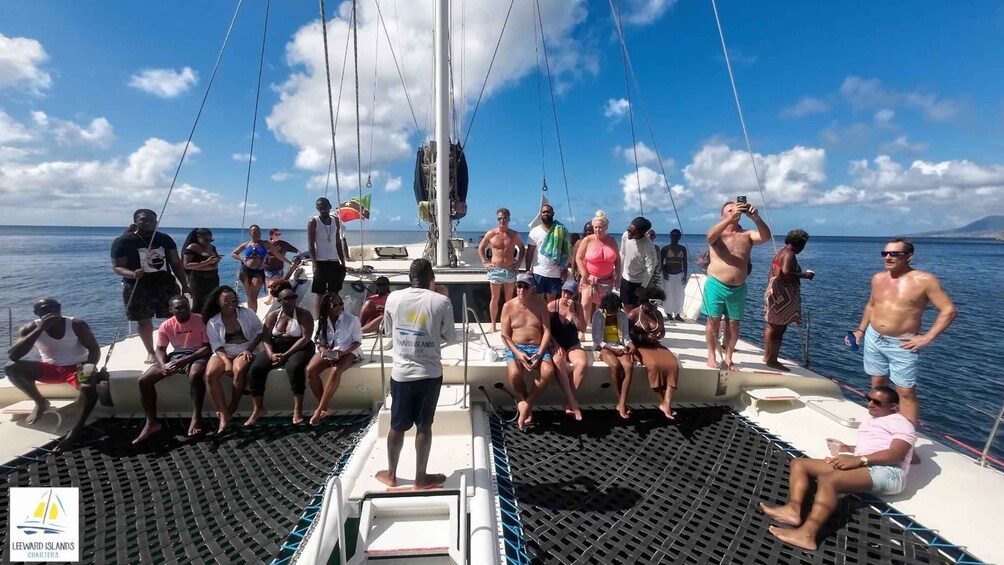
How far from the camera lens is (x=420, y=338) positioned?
2.79 metres

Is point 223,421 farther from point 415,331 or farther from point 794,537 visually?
point 794,537

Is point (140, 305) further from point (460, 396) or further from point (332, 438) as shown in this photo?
point (460, 396)

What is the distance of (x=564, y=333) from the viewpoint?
4422 mm

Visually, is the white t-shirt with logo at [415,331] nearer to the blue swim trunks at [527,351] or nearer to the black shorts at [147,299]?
the blue swim trunks at [527,351]

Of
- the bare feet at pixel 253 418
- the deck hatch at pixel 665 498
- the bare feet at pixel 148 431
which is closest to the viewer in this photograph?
the deck hatch at pixel 665 498

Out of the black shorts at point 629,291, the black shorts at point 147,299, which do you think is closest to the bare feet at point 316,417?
the black shorts at point 147,299

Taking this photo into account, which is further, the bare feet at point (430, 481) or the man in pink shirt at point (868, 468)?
the bare feet at point (430, 481)

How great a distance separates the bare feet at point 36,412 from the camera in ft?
12.5

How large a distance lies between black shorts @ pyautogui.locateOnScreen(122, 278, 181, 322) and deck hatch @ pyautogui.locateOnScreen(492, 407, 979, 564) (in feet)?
12.9

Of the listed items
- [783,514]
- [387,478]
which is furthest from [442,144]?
[783,514]

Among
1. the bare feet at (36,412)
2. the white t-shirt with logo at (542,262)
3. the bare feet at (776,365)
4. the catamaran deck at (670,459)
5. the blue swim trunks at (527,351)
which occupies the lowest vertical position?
the catamaran deck at (670,459)

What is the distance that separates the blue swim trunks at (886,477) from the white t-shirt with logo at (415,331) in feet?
10.0

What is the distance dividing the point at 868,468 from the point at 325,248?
5.82 metres

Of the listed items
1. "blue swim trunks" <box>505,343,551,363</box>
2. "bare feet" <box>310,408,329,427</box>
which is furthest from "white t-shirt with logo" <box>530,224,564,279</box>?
"bare feet" <box>310,408,329,427</box>
